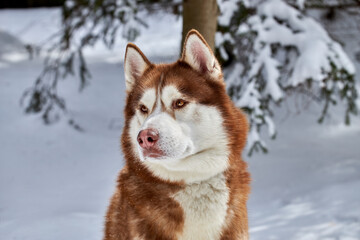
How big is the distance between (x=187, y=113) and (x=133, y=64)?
546 mm

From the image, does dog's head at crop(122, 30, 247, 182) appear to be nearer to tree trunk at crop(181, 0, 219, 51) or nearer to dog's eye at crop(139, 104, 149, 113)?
dog's eye at crop(139, 104, 149, 113)

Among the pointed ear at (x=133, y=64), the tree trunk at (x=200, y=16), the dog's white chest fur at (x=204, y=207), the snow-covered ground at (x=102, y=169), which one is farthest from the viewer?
the snow-covered ground at (x=102, y=169)

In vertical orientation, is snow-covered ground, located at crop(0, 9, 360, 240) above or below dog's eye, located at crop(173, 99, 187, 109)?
below

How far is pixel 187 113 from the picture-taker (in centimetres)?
272

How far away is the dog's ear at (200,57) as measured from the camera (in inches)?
108

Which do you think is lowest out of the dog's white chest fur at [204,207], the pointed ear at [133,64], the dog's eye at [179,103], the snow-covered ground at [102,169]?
the snow-covered ground at [102,169]

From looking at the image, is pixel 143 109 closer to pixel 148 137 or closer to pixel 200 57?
pixel 148 137

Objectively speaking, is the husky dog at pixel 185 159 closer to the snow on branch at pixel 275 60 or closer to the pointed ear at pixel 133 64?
the pointed ear at pixel 133 64

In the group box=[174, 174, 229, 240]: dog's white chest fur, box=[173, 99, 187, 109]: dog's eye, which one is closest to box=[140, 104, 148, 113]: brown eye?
box=[173, 99, 187, 109]: dog's eye

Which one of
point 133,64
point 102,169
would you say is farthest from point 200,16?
point 102,169

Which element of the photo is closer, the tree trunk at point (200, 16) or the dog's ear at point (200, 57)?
the dog's ear at point (200, 57)

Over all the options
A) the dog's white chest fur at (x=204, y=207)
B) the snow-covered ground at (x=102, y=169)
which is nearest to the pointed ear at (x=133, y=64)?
the dog's white chest fur at (x=204, y=207)

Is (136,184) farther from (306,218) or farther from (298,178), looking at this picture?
(298,178)

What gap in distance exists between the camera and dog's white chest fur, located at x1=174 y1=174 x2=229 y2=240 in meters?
2.65
